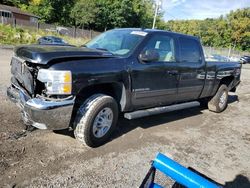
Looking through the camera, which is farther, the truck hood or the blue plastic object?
the truck hood

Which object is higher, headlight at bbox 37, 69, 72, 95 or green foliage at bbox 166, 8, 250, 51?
green foliage at bbox 166, 8, 250, 51

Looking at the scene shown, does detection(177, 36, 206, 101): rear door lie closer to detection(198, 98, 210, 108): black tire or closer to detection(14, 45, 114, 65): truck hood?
detection(198, 98, 210, 108): black tire

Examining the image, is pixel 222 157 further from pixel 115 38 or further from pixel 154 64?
pixel 115 38

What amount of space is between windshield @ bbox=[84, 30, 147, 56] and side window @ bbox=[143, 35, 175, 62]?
234mm

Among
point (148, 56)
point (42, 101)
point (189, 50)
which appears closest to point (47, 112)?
point (42, 101)

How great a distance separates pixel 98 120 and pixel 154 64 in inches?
61.2

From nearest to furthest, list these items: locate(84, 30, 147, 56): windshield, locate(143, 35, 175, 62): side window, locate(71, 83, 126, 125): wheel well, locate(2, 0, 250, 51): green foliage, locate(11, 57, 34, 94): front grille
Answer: locate(11, 57, 34, 94): front grille → locate(71, 83, 126, 125): wheel well → locate(84, 30, 147, 56): windshield → locate(143, 35, 175, 62): side window → locate(2, 0, 250, 51): green foliage

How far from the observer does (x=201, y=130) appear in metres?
5.97

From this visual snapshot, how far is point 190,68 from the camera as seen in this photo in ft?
19.5

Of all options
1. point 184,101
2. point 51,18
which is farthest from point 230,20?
point 184,101

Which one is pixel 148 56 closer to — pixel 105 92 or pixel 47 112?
pixel 105 92

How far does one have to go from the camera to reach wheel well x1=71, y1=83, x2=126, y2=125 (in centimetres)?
427

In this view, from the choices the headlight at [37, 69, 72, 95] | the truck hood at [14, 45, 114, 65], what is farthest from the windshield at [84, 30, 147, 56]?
the headlight at [37, 69, 72, 95]

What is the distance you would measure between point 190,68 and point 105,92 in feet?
7.56
